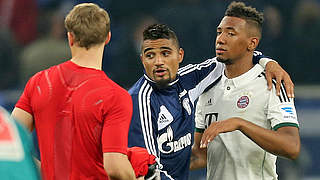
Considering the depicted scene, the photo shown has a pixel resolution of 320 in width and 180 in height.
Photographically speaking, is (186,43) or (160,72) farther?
(186,43)

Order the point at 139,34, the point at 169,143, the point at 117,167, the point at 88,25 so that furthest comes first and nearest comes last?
the point at 139,34, the point at 169,143, the point at 88,25, the point at 117,167

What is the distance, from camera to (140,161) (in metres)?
3.19

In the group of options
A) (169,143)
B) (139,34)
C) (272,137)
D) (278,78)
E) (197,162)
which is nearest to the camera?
(272,137)

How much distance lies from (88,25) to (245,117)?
1241 mm

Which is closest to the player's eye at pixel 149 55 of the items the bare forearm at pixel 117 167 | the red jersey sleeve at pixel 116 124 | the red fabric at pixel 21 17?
the red jersey sleeve at pixel 116 124

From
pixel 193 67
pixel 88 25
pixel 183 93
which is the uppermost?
pixel 88 25

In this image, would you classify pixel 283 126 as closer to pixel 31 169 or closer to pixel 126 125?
pixel 126 125

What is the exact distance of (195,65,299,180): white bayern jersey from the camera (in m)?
3.92

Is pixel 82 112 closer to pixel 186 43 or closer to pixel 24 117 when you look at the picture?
pixel 24 117

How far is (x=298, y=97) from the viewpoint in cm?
823

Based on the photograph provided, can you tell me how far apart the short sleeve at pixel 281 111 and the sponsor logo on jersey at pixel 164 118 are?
0.55m

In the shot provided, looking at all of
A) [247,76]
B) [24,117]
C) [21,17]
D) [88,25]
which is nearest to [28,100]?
[24,117]

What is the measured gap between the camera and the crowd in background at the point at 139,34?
26.4 ft

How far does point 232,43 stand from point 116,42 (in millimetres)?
4836
